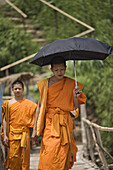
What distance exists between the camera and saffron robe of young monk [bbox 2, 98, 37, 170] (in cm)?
432

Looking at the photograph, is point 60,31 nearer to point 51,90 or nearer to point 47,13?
point 47,13

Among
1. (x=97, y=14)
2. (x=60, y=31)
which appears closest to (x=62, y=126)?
(x=97, y=14)

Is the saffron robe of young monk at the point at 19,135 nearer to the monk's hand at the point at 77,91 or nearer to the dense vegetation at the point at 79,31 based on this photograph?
the monk's hand at the point at 77,91

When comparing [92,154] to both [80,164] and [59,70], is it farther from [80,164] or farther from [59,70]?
[59,70]

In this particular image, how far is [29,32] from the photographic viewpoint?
12.7 m

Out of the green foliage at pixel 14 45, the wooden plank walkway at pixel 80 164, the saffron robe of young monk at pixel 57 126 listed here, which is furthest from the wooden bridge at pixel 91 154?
the green foliage at pixel 14 45

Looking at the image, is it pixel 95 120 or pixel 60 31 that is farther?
pixel 60 31

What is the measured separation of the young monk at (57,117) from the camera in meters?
3.64

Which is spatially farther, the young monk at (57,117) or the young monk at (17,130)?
the young monk at (17,130)

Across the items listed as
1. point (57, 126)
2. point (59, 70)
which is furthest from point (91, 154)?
point (59, 70)

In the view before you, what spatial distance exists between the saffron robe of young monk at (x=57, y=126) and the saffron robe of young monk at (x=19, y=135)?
649 mm

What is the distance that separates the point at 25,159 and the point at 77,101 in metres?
1.23

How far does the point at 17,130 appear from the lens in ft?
14.4

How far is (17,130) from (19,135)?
80 millimetres
